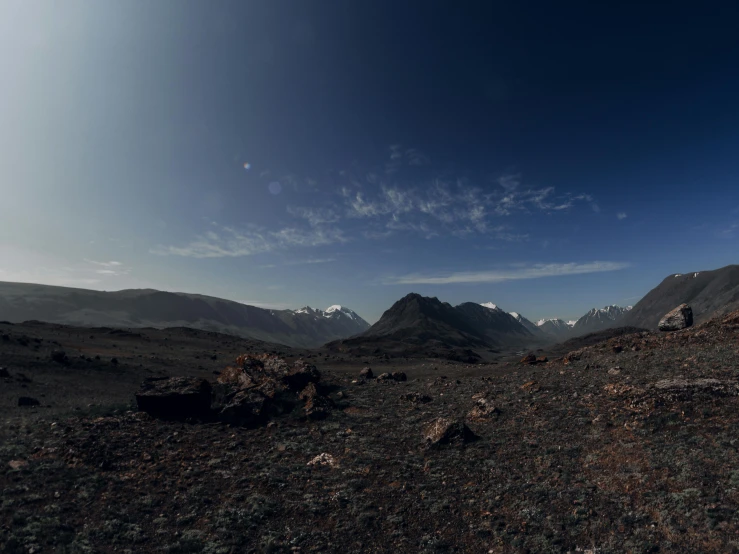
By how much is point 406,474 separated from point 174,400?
14.7 m

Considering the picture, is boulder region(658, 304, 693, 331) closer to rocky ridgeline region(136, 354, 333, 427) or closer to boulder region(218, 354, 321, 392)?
boulder region(218, 354, 321, 392)

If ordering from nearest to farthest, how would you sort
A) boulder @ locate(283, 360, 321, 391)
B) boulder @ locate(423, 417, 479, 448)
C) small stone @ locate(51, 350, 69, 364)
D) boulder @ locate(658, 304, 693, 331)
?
boulder @ locate(423, 417, 479, 448) → boulder @ locate(283, 360, 321, 391) → small stone @ locate(51, 350, 69, 364) → boulder @ locate(658, 304, 693, 331)

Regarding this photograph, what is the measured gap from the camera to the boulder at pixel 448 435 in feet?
53.4

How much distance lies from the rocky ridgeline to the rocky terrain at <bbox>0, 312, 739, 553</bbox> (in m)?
0.65

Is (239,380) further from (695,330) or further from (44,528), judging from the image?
(695,330)

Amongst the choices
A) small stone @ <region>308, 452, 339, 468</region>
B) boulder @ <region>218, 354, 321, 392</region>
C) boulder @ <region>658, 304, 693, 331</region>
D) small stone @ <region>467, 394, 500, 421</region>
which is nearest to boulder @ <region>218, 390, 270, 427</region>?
boulder @ <region>218, 354, 321, 392</region>

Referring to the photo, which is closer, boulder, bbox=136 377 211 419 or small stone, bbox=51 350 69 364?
boulder, bbox=136 377 211 419

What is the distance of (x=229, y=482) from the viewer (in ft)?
45.0

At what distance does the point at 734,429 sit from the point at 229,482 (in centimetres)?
1936

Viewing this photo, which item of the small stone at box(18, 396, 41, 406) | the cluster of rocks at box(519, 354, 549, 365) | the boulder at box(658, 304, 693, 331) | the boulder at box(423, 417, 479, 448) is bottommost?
the small stone at box(18, 396, 41, 406)

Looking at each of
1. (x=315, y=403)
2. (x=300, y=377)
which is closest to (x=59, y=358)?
(x=300, y=377)

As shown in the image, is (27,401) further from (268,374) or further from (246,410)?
(268,374)

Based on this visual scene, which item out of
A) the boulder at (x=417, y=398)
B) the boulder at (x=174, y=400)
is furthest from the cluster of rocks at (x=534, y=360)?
the boulder at (x=174, y=400)

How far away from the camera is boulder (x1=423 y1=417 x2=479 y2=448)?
641 inches
